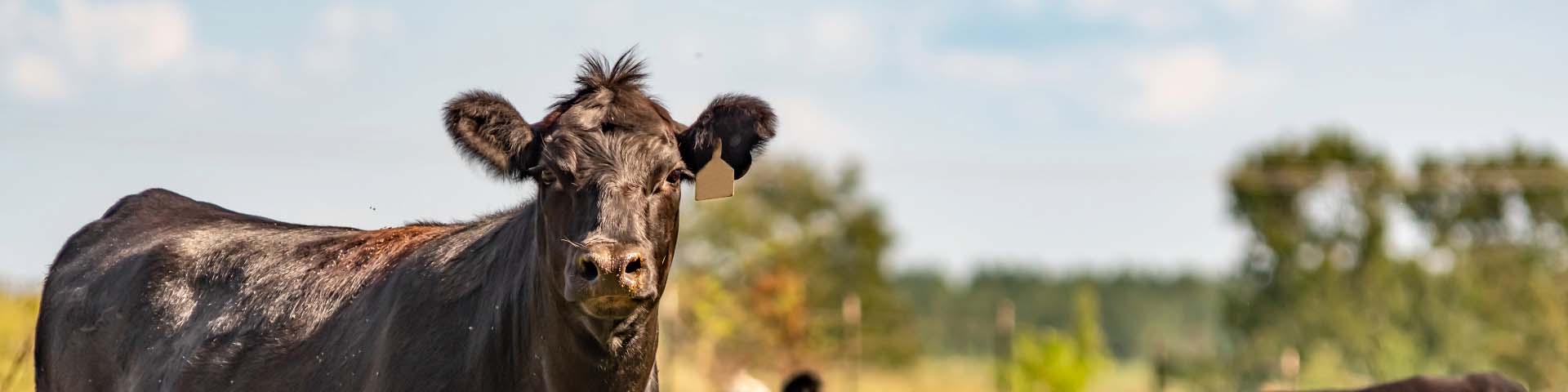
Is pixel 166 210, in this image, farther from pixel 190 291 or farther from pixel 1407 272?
pixel 1407 272

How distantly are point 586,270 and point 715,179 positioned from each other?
2.86 feet

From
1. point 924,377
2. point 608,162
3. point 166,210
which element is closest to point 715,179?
point 608,162

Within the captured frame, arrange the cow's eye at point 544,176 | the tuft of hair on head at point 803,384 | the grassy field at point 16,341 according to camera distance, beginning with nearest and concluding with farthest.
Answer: the cow's eye at point 544,176 < the grassy field at point 16,341 < the tuft of hair on head at point 803,384

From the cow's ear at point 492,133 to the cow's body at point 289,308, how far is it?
28 cm

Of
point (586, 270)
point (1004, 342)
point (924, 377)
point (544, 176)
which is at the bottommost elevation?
point (924, 377)

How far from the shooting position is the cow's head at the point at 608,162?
177 inches

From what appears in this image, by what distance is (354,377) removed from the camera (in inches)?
218

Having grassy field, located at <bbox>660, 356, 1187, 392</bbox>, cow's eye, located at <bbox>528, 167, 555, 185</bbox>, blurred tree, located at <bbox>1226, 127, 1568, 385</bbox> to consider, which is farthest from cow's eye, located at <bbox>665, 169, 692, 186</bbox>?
blurred tree, located at <bbox>1226, 127, 1568, 385</bbox>

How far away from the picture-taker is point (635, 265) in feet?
14.6

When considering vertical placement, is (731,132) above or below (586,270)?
above

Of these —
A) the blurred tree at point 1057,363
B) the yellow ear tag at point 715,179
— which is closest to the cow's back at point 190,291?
the yellow ear tag at point 715,179

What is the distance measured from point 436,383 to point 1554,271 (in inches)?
1874

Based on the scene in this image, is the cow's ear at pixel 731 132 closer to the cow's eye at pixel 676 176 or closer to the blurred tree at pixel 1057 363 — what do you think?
the cow's eye at pixel 676 176

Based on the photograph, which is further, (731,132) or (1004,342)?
(1004,342)
